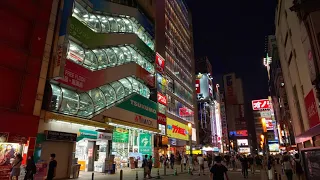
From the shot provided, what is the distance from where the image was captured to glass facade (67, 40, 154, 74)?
21.8 m

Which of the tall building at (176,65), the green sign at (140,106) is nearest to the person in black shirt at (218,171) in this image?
the green sign at (140,106)

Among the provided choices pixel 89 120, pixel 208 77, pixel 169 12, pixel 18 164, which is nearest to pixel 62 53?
pixel 89 120

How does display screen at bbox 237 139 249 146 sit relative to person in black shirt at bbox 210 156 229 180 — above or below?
above

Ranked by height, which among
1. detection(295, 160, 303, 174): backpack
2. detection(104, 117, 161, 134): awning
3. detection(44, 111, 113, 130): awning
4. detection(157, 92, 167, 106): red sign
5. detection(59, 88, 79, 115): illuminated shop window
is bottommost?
detection(295, 160, 303, 174): backpack

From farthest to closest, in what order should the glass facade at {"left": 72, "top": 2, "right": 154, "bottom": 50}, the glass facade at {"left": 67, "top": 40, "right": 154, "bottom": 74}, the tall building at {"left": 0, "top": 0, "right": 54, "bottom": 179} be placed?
1. the glass facade at {"left": 72, "top": 2, "right": 154, "bottom": 50}
2. the glass facade at {"left": 67, "top": 40, "right": 154, "bottom": 74}
3. the tall building at {"left": 0, "top": 0, "right": 54, "bottom": 179}

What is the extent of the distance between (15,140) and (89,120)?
6.44 m

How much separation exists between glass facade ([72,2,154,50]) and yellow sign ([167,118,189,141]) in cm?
1810

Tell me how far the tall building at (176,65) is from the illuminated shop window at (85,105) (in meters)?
17.9

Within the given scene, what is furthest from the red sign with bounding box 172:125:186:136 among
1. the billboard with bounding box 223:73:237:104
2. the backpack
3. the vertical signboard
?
the billboard with bounding box 223:73:237:104

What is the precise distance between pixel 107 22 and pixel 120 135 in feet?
45.1

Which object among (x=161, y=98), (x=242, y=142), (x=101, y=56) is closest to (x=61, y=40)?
(x=101, y=56)

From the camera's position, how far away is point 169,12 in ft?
188

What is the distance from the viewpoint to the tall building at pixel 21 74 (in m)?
14.5

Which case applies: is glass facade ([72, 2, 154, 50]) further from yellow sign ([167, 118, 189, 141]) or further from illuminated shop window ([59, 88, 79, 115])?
yellow sign ([167, 118, 189, 141])
